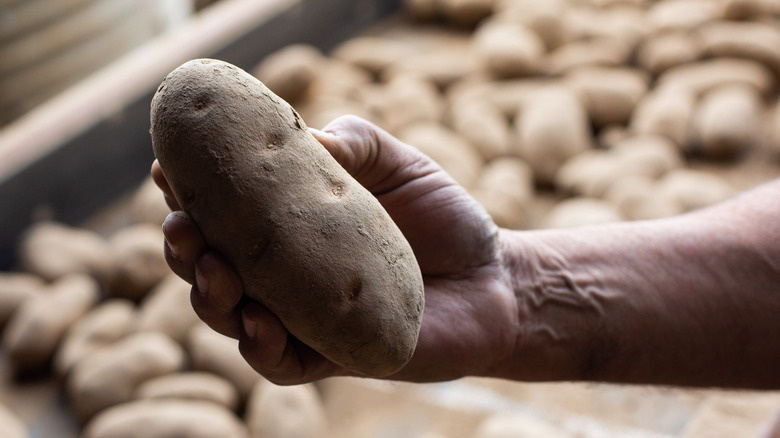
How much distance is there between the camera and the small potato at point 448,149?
1926 mm

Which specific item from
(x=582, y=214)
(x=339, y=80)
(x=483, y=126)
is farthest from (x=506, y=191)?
(x=339, y=80)

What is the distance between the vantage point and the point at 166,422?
4.20ft

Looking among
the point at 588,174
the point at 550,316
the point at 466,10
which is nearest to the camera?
the point at 550,316

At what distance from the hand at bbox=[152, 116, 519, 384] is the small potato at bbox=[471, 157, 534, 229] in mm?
748

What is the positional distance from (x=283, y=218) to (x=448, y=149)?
129 cm

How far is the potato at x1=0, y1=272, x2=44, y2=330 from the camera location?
1.63 m

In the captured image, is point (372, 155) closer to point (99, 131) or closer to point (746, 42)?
point (99, 131)

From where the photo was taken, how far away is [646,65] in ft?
7.89

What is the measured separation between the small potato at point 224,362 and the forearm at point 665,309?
614 mm

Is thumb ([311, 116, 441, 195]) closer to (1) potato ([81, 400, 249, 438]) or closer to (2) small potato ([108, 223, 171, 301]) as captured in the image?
(1) potato ([81, 400, 249, 438])

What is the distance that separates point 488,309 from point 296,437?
0.52 meters

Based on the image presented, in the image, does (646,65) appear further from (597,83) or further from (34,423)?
(34,423)

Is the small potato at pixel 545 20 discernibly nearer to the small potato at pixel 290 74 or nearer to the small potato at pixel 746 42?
the small potato at pixel 746 42

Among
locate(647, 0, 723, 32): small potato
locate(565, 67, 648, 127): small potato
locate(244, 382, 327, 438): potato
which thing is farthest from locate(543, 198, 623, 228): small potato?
locate(647, 0, 723, 32): small potato
